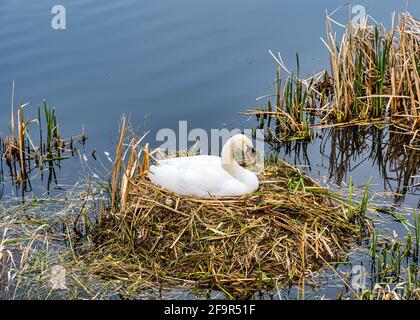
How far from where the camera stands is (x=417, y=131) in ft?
40.3

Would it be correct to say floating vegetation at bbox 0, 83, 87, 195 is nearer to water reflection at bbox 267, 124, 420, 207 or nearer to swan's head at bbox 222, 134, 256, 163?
swan's head at bbox 222, 134, 256, 163

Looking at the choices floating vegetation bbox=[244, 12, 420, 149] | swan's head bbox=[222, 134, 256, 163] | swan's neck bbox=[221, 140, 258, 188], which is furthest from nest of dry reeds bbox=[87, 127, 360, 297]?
floating vegetation bbox=[244, 12, 420, 149]

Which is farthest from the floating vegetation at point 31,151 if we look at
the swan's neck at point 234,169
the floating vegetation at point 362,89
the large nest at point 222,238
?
the floating vegetation at point 362,89

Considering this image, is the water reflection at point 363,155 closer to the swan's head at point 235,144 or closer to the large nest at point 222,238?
the large nest at point 222,238

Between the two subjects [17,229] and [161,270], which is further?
[17,229]

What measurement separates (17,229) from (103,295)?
190 cm

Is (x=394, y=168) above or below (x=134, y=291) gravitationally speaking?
above

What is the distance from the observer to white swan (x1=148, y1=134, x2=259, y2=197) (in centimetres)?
1009

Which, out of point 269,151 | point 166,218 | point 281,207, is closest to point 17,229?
point 166,218

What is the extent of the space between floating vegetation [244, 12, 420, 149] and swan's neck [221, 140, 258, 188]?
2.46 metres

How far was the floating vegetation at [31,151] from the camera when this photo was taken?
39.2 feet
